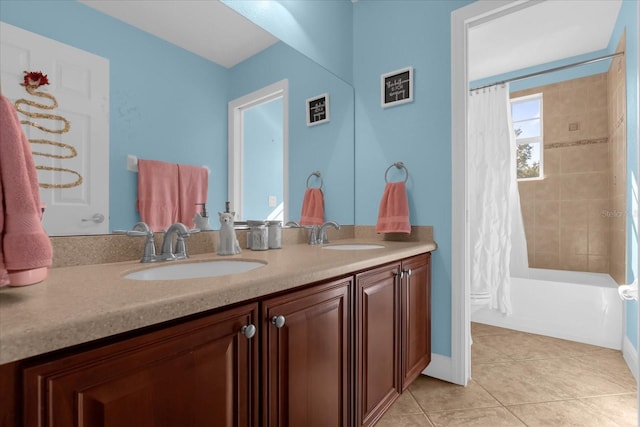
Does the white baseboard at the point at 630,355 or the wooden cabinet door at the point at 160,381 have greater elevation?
the wooden cabinet door at the point at 160,381

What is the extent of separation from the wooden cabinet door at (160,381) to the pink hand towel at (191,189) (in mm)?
580

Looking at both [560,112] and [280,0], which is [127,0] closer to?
[280,0]

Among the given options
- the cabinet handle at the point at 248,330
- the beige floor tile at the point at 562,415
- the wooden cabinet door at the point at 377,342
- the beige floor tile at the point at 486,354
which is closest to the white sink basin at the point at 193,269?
the cabinet handle at the point at 248,330

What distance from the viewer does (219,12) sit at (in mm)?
1336

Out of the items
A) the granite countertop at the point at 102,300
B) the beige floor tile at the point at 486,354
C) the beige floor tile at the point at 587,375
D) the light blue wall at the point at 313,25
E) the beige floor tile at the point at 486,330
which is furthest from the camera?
the beige floor tile at the point at 486,330

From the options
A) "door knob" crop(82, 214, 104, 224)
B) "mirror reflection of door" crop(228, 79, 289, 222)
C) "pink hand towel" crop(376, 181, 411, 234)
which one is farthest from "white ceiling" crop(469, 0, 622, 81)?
"door knob" crop(82, 214, 104, 224)

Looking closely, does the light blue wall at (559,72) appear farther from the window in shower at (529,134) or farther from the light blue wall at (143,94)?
the light blue wall at (143,94)

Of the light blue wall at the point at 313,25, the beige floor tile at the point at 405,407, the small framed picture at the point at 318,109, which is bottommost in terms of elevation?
the beige floor tile at the point at 405,407

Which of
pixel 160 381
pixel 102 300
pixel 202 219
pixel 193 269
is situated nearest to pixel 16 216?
pixel 102 300

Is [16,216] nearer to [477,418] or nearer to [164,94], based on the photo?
[164,94]

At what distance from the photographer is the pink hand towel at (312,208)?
1815 millimetres

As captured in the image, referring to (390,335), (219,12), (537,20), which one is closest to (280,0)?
(219,12)

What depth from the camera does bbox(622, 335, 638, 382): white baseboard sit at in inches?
73.5

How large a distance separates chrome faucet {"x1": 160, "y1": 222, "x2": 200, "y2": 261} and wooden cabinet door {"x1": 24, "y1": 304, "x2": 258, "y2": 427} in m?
0.46
